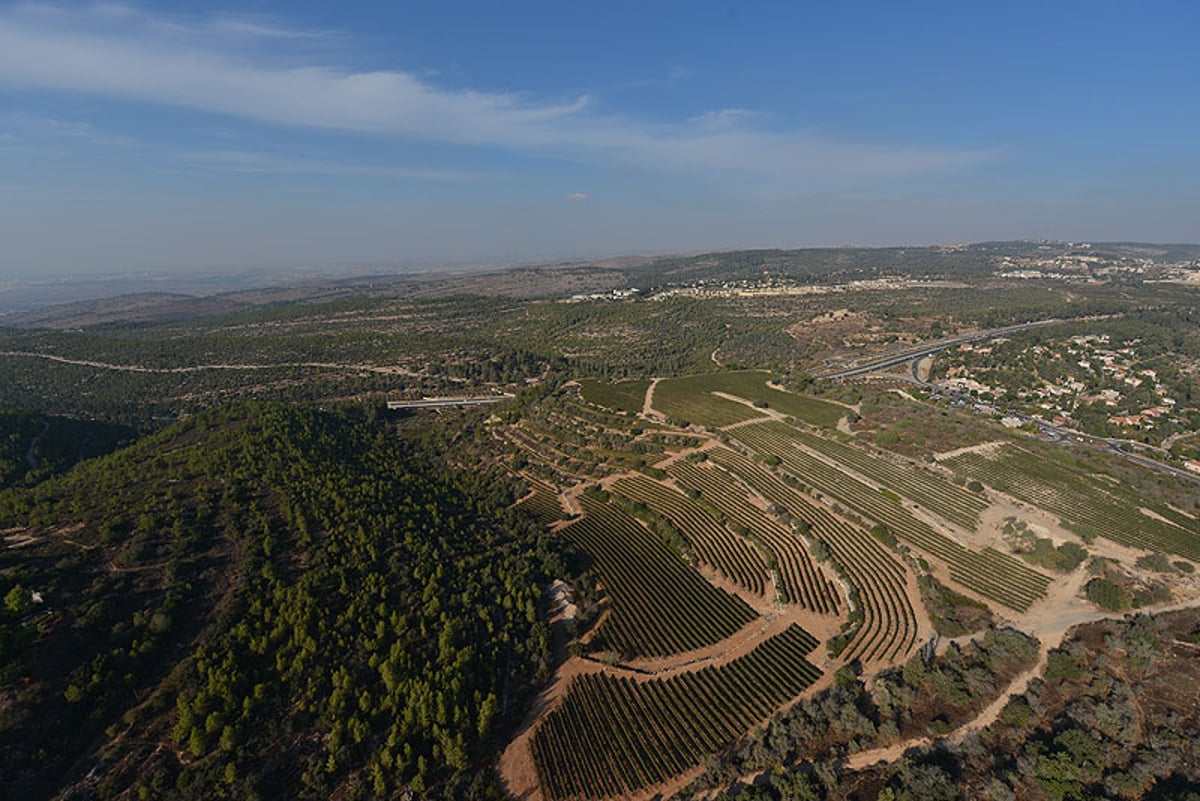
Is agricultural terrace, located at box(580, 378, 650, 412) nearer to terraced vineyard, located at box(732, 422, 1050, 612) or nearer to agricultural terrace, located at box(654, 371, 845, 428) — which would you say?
agricultural terrace, located at box(654, 371, 845, 428)

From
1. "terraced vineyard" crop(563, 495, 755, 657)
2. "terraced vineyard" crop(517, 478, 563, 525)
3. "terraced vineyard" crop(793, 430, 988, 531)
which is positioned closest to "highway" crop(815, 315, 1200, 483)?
"terraced vineyard" crop(793, 430, 988, 531)

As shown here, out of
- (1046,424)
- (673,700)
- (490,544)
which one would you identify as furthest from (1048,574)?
(490,544)

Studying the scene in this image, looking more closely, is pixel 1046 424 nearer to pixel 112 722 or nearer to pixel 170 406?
pixel 112 722

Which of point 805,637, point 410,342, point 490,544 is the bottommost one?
point 805,637

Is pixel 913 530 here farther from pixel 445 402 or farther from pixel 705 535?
pixel 445 402

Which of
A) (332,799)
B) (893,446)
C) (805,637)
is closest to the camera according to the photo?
(332,799)

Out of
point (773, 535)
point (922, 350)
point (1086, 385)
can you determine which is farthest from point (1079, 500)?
point (922, 350)

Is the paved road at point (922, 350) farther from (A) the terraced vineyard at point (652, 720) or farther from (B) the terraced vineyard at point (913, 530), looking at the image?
(A) the terraced vineyard at point (652, 720)
